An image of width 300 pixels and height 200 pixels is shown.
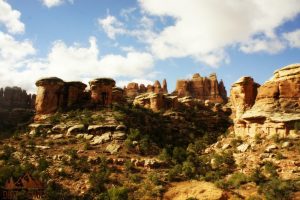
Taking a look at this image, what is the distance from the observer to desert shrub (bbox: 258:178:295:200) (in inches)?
976

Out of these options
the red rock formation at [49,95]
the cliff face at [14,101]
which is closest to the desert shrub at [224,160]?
the red rock formation at [49,95]

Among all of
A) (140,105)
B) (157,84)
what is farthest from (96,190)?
(157,84)

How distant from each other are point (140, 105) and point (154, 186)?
1004 inches

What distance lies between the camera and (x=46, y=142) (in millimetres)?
38375

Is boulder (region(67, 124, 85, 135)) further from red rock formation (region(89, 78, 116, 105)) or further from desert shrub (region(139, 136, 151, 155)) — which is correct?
desert shrub (region(139, 136, 151, 155))

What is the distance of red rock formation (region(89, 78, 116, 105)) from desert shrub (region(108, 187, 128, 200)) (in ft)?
71.8

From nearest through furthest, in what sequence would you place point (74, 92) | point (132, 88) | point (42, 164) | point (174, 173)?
1. point (174, 173)
2. point (42, 164)
3. point (74, 92)
4. point (132, 88)

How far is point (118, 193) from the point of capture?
26953mm

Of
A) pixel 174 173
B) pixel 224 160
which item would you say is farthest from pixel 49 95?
pixel 224 160

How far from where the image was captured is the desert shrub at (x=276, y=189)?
24.8 m

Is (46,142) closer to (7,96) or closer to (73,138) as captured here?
(73,138)

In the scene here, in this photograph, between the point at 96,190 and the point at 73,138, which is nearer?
the point at 96,190

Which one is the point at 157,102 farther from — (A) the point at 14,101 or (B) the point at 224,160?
(A) the point at 14,101

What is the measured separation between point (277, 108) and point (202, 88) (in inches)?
2742
